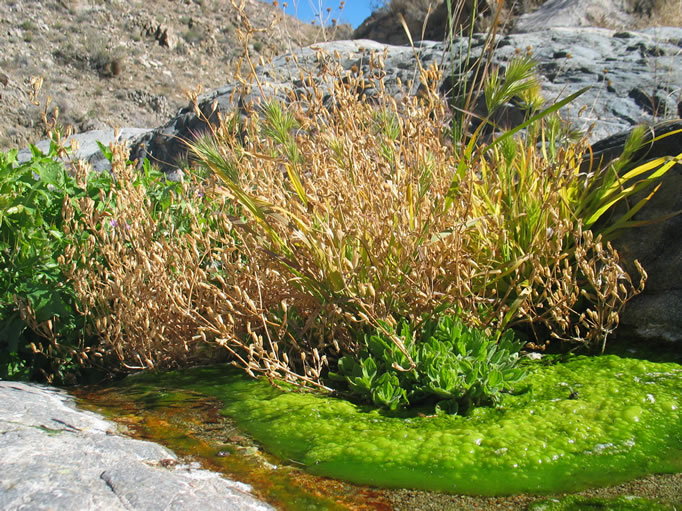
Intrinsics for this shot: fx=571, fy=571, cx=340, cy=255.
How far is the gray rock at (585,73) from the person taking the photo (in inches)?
193

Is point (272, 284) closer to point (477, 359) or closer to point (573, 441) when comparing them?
point (477, 359)

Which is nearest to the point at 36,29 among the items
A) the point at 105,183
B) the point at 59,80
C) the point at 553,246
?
the point at 59,80

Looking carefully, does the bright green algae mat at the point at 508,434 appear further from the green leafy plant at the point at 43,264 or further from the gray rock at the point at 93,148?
the gray rock at the point at 93,148

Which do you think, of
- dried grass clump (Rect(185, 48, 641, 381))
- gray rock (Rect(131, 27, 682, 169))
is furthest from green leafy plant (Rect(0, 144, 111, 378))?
gray rock (Rect(131, 27, 682, 169))

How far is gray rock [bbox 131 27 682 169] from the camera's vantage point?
16.1 feet

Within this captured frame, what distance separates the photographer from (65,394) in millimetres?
2410

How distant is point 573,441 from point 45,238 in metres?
2.42

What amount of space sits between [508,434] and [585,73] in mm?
4728

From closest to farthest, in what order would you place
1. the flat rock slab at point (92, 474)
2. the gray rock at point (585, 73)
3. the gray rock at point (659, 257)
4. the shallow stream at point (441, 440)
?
1. the flat rock slab at point (92, 474)
2. the shallow stream at point (441, 440)
3. the gray rock at point (659, 257)
4. the gray rock at point (585, 73)

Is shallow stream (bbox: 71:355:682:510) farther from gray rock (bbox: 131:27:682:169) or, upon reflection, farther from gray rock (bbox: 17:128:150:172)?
gray rock (bbox: 17:128:150:172)

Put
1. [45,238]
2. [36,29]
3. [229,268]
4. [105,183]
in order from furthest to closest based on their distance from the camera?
[36,29] < [105,183] < [45,238] < [229,268]

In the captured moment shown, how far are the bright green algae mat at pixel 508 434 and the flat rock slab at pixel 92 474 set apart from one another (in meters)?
0.34

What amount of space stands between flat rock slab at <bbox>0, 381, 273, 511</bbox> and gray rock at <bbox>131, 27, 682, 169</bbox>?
3.12 meters

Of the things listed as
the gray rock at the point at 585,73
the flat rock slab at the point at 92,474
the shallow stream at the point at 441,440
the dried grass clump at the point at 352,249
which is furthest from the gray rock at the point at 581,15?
the flat rock slab at the point at 92,474
